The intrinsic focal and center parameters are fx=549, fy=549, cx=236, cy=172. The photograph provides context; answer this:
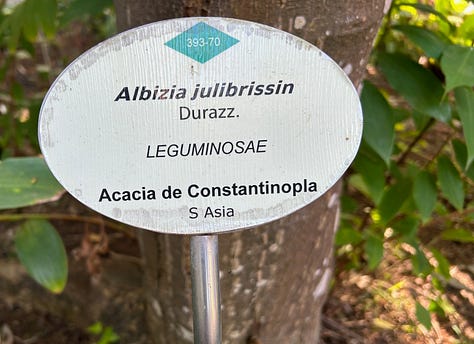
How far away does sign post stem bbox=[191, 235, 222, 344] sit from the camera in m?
0.61

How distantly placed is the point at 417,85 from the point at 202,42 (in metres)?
0.46

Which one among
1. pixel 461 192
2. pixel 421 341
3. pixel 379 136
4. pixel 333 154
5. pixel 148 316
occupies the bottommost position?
pixel 421 341

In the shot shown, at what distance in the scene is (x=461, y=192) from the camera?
3.20ft

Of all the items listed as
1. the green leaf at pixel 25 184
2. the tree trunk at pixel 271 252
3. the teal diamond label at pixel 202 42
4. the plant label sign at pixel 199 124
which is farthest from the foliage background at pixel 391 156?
the teal diamond label at pixel 202 42

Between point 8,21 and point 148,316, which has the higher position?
point 8,21

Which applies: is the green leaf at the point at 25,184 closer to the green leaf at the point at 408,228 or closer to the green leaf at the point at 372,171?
the green leaf at the point at 372,171

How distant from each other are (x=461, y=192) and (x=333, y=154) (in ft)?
1.59

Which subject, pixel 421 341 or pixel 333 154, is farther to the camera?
pixel 421 341

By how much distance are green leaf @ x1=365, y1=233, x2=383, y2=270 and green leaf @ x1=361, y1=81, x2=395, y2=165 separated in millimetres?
270

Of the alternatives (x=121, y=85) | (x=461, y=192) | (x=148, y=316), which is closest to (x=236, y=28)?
(x=121, y=85)

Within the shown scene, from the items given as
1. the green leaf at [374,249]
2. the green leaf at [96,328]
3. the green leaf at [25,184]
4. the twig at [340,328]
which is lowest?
the twig at [340,328]

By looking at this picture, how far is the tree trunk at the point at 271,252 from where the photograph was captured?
0.70 m

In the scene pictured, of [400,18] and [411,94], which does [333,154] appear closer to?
[411,94]

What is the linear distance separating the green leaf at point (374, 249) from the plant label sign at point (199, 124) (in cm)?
51
